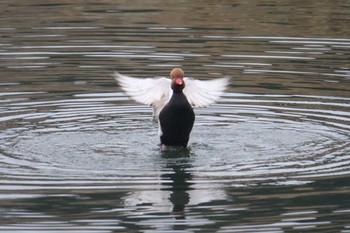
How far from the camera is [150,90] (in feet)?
42.9

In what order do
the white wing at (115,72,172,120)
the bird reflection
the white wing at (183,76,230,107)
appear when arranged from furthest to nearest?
the white wing at (183,76,230,107) < the white wing at (115,72,172,120) < the bird reflection

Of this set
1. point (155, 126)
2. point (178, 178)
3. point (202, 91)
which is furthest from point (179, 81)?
point (155, 126)

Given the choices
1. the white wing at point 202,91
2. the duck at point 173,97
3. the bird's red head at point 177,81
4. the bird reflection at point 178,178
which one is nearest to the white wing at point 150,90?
the duck at point 173,97

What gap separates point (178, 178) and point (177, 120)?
98 centimetres

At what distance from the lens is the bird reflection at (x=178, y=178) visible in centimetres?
1072

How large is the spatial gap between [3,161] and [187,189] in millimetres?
2101

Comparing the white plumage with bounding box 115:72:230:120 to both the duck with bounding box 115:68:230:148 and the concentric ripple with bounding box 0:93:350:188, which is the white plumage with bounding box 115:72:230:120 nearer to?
the duck with bounding box 115:68:230:148

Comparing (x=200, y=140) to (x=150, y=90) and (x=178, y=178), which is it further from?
(x=178, y=178)

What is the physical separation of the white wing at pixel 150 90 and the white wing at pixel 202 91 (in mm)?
334

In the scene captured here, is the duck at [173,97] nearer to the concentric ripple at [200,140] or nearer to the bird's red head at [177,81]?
the bird's red head at [177,81]

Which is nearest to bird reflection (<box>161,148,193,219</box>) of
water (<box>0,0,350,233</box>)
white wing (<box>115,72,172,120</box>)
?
water (<box>0,0,350,233</box>)

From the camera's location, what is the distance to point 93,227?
9.88 m

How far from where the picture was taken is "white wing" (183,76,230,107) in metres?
13.3

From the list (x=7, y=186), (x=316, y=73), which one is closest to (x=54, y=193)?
(x=7, y=186)
